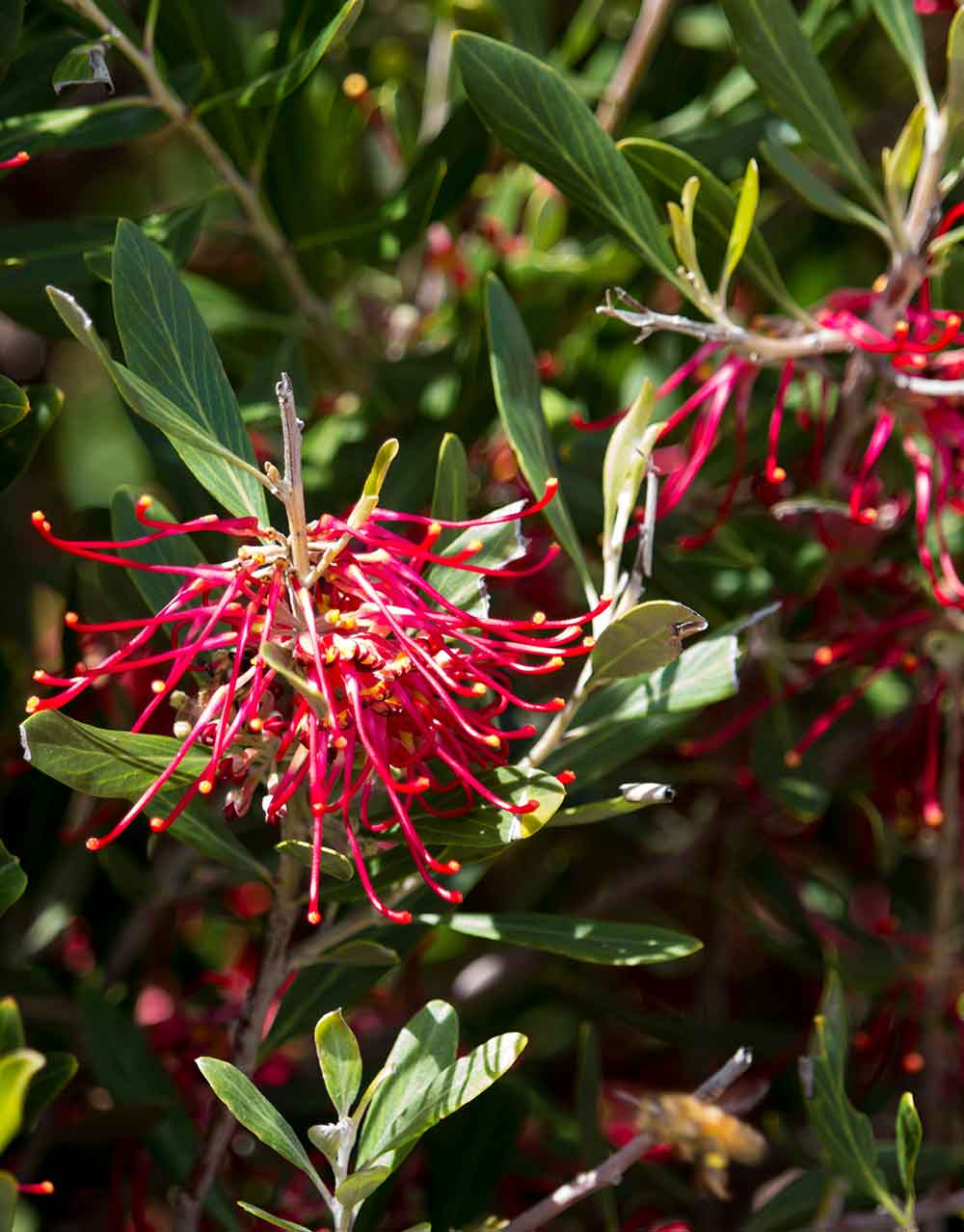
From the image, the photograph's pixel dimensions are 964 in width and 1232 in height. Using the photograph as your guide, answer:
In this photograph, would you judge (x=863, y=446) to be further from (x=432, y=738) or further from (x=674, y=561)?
(x=432, y=738)

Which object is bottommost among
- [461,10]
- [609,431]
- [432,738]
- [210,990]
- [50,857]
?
[210,990]

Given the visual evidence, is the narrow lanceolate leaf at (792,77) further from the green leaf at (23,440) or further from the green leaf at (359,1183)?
the green leaf at (359,1183)

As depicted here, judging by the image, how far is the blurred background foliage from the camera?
1119 millimetres

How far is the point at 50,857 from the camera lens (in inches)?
49.8

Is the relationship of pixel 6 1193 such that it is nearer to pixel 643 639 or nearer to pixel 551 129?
pixel 643 639

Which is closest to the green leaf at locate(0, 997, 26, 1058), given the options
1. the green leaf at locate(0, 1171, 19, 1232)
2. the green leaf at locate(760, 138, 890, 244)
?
the green leaf at locate(0, 1171, 19, 1232)

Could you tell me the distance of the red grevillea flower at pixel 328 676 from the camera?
76 centimetres

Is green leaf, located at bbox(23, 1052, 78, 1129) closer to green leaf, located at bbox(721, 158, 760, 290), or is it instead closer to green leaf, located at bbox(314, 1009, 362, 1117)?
green leaf, located at bbox(314, 1009, 362, 1117)

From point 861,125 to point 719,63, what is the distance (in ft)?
0.87

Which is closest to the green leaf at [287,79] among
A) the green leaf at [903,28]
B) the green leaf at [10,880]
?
the green leaf at [903,28]

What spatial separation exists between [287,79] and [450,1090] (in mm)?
657

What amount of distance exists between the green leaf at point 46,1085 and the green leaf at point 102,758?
0.14 m

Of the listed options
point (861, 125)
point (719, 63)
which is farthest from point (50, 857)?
point (861, 125)

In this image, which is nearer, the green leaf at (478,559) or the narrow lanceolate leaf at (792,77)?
the green leaf at (478,559)
